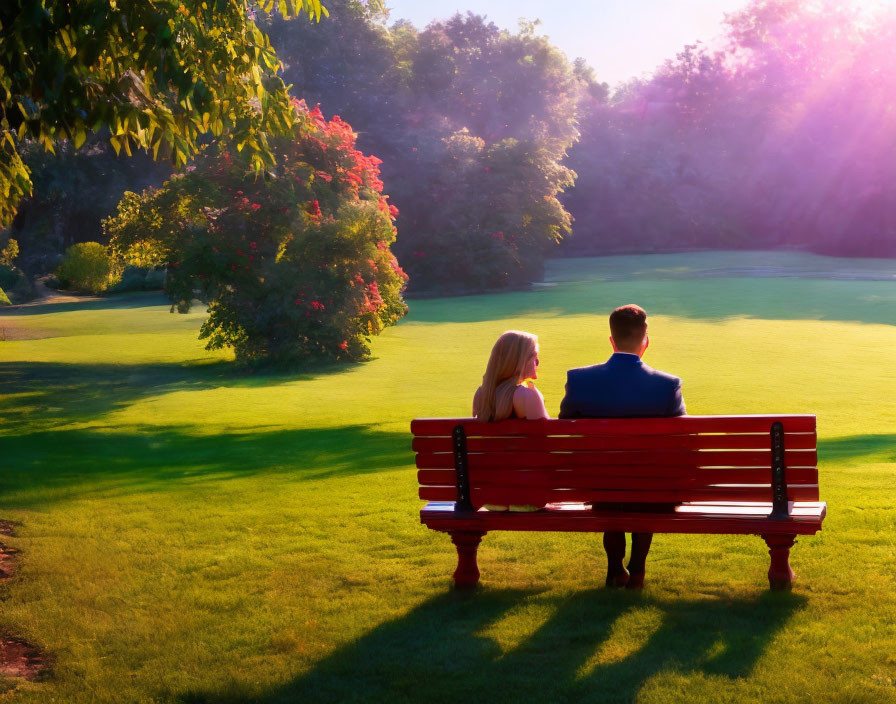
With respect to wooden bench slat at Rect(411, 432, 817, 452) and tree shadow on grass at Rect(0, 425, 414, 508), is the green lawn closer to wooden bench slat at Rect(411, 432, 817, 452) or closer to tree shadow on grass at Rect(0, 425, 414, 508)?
tree shadow on grass at Rect(0, 425, 414, 508)

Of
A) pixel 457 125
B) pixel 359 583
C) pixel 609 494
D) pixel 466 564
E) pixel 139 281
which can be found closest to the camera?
pixel 609 494

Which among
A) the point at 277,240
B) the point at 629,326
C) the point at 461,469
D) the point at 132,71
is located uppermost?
the point at 132,71

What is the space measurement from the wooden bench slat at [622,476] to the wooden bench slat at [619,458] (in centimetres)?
3

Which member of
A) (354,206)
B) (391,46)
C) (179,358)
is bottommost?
(179,358)

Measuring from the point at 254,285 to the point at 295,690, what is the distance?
18481mm

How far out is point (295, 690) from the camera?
407 centimetres

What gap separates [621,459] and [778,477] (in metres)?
0.71

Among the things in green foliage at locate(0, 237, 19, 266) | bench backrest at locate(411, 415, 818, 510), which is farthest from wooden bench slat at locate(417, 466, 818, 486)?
green foliage at locate(0, 237, 19, 266)

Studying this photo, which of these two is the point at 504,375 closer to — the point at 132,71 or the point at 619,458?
the point at 619,458

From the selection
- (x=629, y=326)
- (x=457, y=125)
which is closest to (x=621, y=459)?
(x=629, y=326)

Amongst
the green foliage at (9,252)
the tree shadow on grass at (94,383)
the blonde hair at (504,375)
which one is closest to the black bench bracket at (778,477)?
the blonde hair at (504,375)

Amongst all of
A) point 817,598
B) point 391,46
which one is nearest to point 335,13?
point 391,46

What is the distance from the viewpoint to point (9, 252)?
144 ft

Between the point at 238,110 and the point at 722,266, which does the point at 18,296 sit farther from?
the point at 238,110
